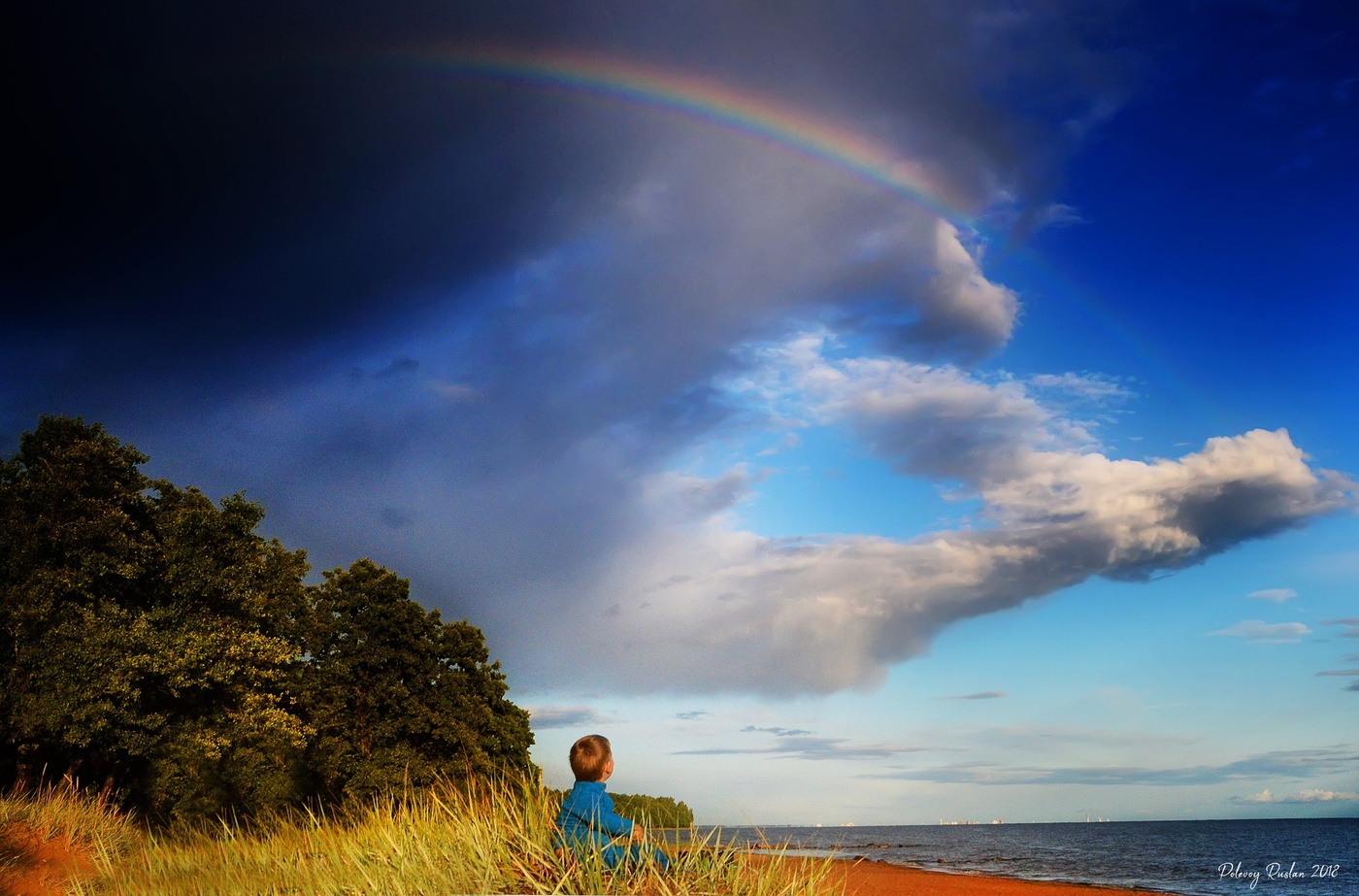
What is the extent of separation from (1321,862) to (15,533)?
7367 centimetres

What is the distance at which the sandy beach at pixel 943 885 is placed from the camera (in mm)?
23578

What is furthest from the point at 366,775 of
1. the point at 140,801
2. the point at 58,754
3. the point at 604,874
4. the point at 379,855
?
the point at 604,874

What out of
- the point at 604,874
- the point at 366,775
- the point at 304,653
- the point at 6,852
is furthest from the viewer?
the point at 304,653

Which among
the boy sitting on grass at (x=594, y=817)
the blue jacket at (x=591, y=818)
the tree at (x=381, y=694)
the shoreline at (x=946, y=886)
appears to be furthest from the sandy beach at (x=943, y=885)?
the blue jacket at (x=591, y=818)

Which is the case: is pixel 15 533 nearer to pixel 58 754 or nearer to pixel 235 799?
pixel 58 754

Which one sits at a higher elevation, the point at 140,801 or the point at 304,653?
the point at 304,653

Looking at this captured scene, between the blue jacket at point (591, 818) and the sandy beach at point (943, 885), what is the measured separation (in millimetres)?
17340

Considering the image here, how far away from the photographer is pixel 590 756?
643cm

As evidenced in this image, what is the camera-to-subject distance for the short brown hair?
640 centimetres

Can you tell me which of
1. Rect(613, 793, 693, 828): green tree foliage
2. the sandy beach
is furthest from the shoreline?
Rect(613, 793, 693, 828): green tree foliage

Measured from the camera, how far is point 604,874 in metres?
6.50

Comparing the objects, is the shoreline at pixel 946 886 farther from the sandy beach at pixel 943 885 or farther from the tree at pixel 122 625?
the tree at pixel 122 625

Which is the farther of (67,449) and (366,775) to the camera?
(366,775)

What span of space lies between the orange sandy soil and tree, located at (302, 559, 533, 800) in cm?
1710
